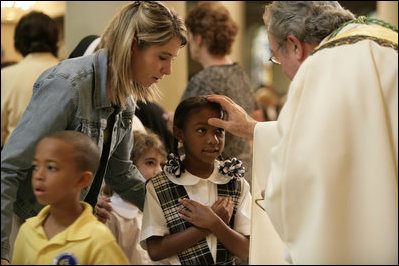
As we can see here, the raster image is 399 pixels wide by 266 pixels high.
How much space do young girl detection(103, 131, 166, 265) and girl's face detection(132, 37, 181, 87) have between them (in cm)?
62

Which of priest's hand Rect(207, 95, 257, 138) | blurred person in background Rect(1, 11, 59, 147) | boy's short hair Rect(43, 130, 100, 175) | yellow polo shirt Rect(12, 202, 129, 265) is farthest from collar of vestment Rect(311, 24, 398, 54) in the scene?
blurred person in background Rect(1, 11, 59, 147)

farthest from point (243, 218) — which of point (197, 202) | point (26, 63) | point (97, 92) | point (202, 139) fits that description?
point (26, 63)

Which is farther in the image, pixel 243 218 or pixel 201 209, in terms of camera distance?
pixel 243 218

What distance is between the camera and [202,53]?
5.22m

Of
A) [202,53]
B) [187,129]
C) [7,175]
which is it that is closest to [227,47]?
[202,53]

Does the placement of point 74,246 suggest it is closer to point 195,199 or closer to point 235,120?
point 195,199

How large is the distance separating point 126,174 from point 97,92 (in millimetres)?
667

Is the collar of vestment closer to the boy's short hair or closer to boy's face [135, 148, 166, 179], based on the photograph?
→ the boy's short hair

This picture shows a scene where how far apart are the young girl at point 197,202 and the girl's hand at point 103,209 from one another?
19 centimetres

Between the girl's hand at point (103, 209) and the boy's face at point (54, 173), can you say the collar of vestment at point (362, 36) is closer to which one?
the boy's face at point (54, 173)

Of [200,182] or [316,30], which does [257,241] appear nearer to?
[200,182]

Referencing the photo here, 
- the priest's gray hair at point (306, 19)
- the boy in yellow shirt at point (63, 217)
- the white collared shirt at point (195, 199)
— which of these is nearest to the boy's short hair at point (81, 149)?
the boy in yellow shirt at point (63, 217)

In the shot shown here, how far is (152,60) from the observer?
10.3 ft

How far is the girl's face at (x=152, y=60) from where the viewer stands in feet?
10.3
